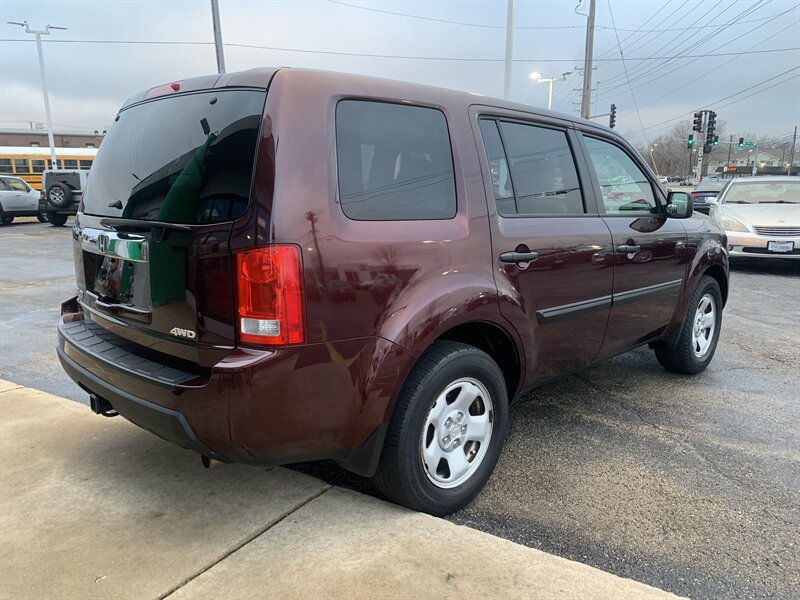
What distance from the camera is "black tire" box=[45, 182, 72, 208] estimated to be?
56.2 ft

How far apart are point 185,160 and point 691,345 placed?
12.5 feet

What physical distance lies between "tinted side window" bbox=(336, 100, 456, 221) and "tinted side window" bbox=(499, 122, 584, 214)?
505 millimetres

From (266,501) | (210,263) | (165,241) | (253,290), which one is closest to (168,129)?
(165,241)

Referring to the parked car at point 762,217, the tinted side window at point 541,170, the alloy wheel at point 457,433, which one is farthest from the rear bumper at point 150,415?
the parked car at point 762,217

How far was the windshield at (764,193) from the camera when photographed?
1055 centimetres

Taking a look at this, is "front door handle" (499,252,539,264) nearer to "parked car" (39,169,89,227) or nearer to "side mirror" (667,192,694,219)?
"side mirror" (667,192,694,219)

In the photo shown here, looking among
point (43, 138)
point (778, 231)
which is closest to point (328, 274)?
point (778, 231)

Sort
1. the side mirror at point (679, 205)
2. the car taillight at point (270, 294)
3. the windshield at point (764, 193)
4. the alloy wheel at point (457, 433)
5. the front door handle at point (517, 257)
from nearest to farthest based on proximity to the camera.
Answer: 1. the car taillight at point (270, 294)
2. the alloy wheel at point (457, 433)
3. the front door handle at point (517, 257)
4. the side mirror at point (679, 205)
5. the windshield at point (764, 193)

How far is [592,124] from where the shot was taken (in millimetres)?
3656

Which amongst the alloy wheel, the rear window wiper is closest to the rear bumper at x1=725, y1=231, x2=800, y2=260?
the alloy wheel

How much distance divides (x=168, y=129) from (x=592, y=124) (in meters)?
2.51

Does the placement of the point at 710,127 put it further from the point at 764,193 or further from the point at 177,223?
the point at 177,223

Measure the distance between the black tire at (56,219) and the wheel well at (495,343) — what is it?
19820 mm

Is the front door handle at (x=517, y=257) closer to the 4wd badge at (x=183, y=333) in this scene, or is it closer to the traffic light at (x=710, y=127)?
the 4wd badge at (x=183, y=333)
